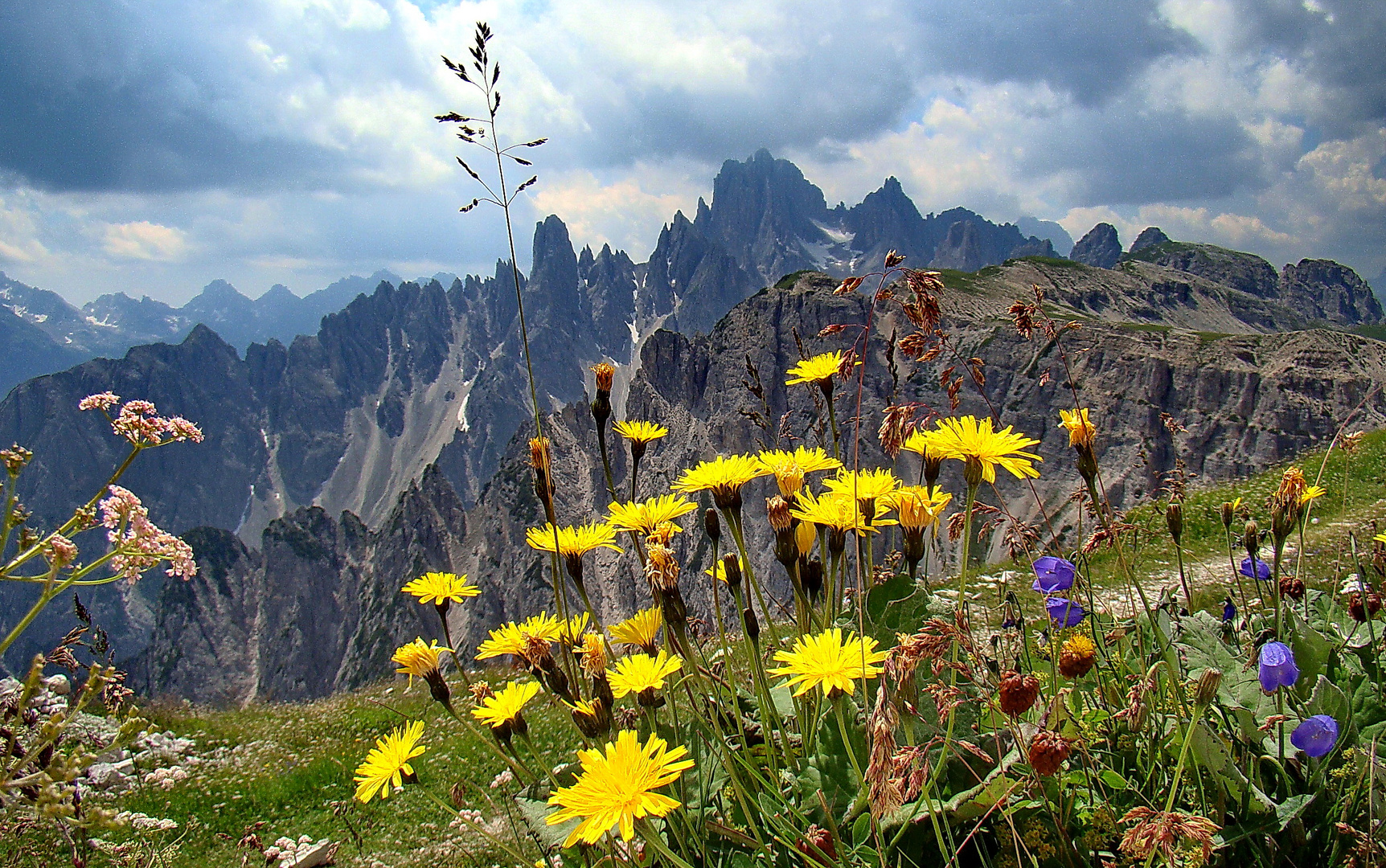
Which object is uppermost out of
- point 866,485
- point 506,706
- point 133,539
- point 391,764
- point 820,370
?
point 820,370

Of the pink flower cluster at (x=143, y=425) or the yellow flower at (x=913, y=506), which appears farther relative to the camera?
the yellow flower at (x=913, y=506)

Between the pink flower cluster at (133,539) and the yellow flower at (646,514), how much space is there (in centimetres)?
133

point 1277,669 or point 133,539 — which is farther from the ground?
point 133,539

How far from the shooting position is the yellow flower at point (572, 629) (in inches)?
99.0

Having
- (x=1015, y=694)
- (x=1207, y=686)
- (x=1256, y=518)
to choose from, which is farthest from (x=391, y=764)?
(x=1256, y=518)

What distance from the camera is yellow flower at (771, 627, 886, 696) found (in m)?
1.81

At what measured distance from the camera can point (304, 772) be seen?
8.99m

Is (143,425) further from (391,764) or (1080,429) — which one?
(1080,429)

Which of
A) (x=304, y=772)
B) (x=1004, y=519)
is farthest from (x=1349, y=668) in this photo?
(x=304, y=772)

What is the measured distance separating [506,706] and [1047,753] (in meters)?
1.73

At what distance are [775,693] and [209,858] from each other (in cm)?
722

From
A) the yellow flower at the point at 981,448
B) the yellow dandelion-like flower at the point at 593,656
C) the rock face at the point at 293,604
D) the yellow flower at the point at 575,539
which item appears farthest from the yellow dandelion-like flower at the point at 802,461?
the rock face at the point at 293,604

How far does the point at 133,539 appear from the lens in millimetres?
1962

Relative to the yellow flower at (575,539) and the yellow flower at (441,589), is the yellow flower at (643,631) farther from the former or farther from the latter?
the yellow flower at (441,589)
